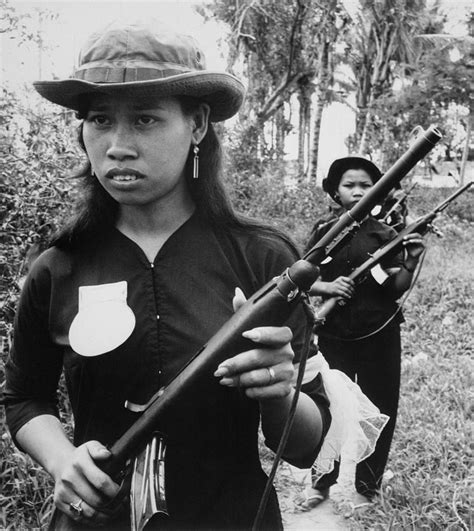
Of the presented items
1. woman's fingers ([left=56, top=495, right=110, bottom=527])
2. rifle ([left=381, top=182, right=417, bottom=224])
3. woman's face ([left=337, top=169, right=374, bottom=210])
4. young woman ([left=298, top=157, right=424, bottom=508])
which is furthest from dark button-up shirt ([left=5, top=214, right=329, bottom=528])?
rifle ([left=381, top=182, right=417, bottom=224])

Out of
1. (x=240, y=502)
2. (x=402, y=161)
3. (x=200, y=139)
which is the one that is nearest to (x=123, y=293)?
(x=200, y=139)

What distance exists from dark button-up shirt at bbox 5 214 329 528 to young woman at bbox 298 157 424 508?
2051 millimetres

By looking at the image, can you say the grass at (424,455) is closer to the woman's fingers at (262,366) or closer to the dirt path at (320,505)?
the dirt path at (320,505)

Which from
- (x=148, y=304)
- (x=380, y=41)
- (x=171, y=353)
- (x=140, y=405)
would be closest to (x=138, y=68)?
(x=148, y=304)

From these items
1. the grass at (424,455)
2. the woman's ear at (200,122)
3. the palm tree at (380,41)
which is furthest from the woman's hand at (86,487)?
the palm tree at (380,41)

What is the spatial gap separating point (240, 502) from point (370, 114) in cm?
1554

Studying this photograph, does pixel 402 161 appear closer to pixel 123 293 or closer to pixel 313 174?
pixel 123 293

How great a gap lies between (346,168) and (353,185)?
13cm

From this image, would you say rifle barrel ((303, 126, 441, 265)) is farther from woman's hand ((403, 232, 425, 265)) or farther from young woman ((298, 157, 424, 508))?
woman's hand ((403, 232, 425, 265))

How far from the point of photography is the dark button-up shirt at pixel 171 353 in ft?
4.51

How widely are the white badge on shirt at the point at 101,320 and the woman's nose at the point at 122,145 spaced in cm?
31

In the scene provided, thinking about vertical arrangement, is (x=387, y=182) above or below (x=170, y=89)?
below

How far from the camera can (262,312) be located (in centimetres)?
120

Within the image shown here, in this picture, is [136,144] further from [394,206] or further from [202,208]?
[394,206]
